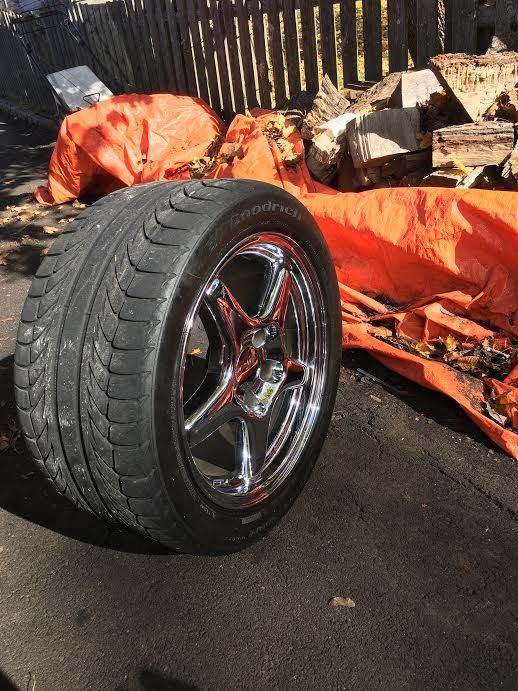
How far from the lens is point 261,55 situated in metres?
7.16

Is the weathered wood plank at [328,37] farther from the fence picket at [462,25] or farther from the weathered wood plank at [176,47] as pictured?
the weathered wood plank at [176,47]

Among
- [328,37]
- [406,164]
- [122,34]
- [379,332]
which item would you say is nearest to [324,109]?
[406,164]

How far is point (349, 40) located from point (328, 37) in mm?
276

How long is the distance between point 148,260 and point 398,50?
4.93 metres

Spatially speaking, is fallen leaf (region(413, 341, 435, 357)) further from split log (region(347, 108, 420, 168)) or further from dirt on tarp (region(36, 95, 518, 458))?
split log (region(347, 108, 420, 168))

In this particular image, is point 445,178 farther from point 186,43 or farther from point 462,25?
point 186,43

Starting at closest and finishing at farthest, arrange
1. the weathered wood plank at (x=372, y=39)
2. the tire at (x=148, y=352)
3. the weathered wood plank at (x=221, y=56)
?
the tire at (x=148, y=352), the weathered wood plank at (x=372, y=39), the weathered wood plank at (x=221, y=56)

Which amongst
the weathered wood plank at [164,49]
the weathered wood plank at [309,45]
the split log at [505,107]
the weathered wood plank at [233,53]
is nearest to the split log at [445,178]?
the split log at [505,107]

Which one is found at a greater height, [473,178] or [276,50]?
[276,50]

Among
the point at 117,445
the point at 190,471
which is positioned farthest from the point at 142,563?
the point at 117,445

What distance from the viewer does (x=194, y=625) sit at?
6.87 feet

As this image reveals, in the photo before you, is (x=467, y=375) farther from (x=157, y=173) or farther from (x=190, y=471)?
(x=157, y=173)

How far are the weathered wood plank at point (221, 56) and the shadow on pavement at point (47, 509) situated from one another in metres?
6.09

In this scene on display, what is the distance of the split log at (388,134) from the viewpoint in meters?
4.23
